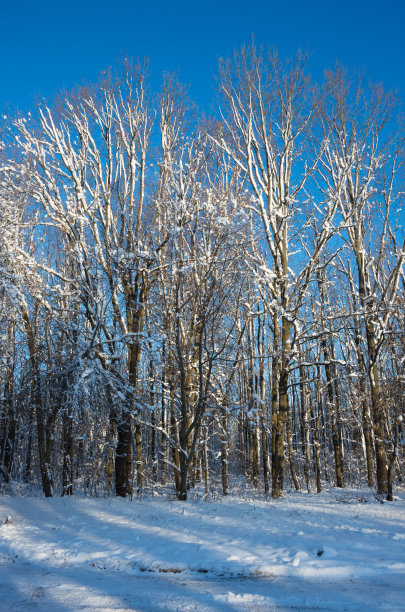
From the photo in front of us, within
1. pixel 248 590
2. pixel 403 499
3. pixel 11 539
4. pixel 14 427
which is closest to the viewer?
pixel 248 590

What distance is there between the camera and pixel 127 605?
14.6 feet

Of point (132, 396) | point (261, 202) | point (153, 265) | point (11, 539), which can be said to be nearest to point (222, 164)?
point (261, 202)

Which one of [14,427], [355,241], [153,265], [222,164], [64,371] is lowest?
[14,427]

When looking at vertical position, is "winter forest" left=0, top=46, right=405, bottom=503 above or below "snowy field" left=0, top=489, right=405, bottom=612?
above

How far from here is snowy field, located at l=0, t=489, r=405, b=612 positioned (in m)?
4.61

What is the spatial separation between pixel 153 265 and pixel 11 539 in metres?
8.24

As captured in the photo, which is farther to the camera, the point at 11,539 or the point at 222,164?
the point at 222,164

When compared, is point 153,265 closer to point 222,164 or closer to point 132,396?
point 132,396

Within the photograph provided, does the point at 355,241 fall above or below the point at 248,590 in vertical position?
above

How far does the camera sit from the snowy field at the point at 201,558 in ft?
15.1

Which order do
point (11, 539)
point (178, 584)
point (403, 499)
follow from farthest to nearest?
point (403, 499), point (11, 539), point (178, 584)

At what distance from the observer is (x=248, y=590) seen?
4.89m

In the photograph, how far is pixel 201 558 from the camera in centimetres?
599

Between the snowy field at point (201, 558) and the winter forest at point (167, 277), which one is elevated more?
the winter forest at point (167, 277)
